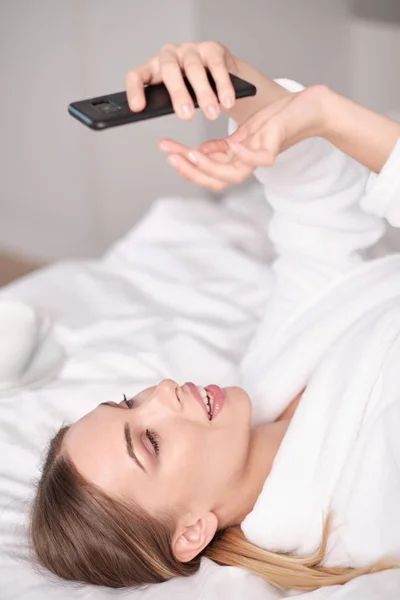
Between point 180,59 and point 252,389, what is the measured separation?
0.54 meters

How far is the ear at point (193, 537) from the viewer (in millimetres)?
1170

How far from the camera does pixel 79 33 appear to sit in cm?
245

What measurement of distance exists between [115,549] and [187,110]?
1.92 ft

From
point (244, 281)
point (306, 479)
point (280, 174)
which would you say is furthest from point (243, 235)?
point (306, 479)

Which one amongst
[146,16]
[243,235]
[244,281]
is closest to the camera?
[244,281]

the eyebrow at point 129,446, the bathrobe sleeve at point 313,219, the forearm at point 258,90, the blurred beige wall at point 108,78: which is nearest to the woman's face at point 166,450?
the eyebrow at point 129,446

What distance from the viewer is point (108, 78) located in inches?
96.0

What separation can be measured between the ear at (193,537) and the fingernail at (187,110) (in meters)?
0.54

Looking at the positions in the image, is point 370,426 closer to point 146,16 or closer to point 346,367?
point 346,367

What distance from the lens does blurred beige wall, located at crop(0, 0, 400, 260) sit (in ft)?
7.47

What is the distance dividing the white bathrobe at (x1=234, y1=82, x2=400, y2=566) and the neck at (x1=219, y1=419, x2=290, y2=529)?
0.05 meters

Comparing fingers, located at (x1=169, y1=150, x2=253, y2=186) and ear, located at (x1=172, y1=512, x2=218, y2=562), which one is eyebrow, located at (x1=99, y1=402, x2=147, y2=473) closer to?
ear, located at (x1=172, y1=512, x2=218, y2=562)

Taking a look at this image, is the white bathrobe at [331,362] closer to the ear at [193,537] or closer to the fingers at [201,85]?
the ear at [193,537]

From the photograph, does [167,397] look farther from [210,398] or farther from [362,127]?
[362,127]
